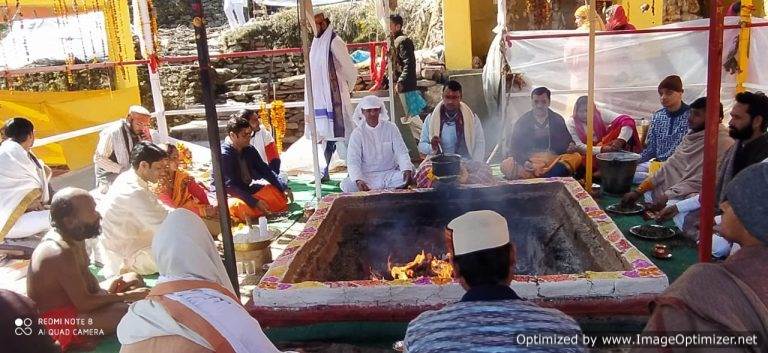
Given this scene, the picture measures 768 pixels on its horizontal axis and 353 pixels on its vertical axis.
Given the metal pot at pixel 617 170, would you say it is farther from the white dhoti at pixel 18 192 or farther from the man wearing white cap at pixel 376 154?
the white dhoti at pixel 18 192

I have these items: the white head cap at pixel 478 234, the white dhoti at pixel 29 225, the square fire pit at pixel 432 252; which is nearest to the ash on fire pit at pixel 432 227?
the square fire pit at pixel 432 252

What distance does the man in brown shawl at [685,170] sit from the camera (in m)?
4.77

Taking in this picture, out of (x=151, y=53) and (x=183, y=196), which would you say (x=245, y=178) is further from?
(x=151, y=53)

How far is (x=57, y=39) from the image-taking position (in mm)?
11172

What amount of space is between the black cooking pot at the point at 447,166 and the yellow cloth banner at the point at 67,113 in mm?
5461

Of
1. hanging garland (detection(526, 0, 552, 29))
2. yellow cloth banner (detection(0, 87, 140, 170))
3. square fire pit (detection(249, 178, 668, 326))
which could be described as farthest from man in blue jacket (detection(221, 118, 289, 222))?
hanging garland (detection(526, 0, 552, 29))

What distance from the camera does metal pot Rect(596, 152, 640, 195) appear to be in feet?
18.4

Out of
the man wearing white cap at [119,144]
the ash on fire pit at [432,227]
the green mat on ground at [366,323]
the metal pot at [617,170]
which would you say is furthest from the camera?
the man wearing white cap at [119,144]

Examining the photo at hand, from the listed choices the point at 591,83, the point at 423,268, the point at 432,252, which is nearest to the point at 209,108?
the point at 423,268

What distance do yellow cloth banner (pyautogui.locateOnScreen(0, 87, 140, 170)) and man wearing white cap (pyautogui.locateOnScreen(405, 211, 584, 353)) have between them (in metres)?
7.17

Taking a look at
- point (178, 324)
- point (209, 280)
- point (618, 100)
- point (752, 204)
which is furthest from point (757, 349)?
point (618, 100)

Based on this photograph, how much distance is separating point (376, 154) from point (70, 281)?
132 inches

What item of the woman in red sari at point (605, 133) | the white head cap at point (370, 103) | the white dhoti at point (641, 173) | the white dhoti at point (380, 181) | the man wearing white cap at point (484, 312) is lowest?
the white dhoti at point (641, 173)

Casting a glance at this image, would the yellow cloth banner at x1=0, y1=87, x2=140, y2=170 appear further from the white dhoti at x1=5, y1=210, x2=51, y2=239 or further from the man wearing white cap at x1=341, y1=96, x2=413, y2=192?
the man wearing white cap at x1=341, y1=96, x2=413, y2=192
